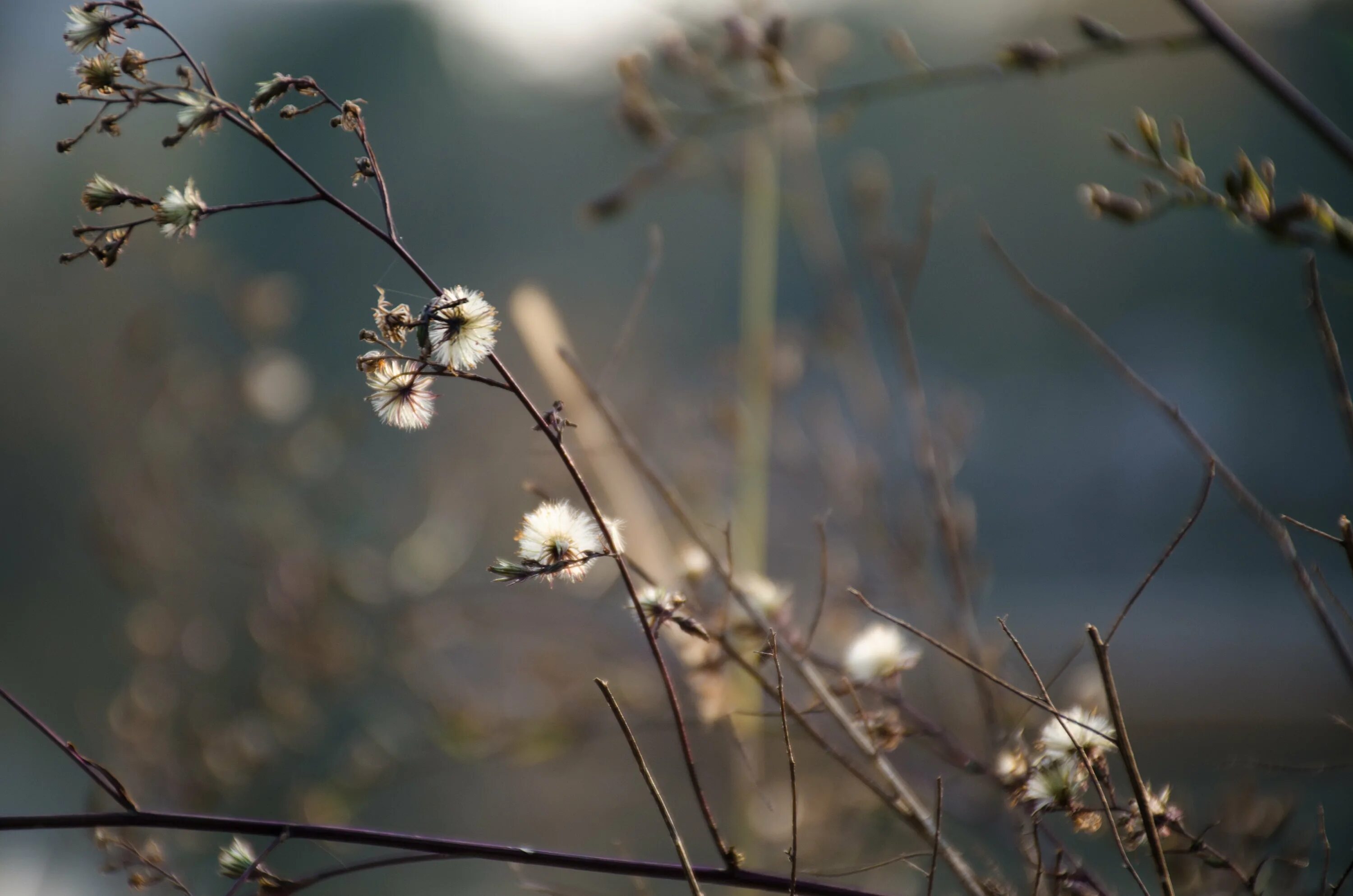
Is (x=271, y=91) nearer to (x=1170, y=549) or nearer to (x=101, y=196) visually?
(x=101, y=196)

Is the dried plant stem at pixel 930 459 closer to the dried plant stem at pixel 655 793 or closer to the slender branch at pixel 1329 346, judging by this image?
the slender branch at pixel 1329 346

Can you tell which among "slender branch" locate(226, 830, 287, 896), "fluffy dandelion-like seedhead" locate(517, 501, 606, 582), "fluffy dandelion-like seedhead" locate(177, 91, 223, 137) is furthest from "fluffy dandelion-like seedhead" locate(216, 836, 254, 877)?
"fluffy dandelion-like seedhead" locate(177, 91, 223, 137)

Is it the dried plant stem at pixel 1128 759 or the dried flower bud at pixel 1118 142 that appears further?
the dried flower bud at pixel 1118 142

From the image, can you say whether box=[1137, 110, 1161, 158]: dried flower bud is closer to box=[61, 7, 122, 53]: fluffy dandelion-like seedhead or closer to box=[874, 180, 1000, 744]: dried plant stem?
box=[874, 180, 1000, 744]: dried plant stem

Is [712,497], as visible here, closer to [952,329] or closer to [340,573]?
[340,573]

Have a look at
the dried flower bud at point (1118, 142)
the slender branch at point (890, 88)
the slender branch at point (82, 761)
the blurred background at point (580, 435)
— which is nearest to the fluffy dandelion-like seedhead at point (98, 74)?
the blurred background at point (580, 435)
